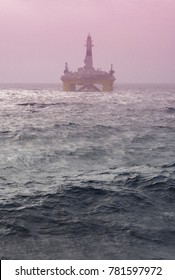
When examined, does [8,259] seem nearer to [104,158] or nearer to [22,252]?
[22,252]

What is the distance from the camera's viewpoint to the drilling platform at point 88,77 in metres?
129

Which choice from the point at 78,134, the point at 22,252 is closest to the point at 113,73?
the point at 78,134

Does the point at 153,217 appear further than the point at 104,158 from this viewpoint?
No

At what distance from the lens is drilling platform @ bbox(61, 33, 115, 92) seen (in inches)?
5069

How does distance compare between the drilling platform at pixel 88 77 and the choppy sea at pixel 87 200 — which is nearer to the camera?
the choppy sea at pixel 87 200

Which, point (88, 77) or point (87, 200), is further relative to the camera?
point (88, 77)

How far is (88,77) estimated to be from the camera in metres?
128

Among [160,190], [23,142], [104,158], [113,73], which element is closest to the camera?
[160,190]

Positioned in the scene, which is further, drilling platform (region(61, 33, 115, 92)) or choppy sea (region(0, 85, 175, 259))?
drilling platform (region(61, 33, 115, 92))

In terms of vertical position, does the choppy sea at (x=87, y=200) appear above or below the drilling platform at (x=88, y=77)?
below

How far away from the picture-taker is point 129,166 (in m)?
16.6

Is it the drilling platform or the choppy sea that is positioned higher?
the drilling platform

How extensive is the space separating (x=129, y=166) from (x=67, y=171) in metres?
3.11
